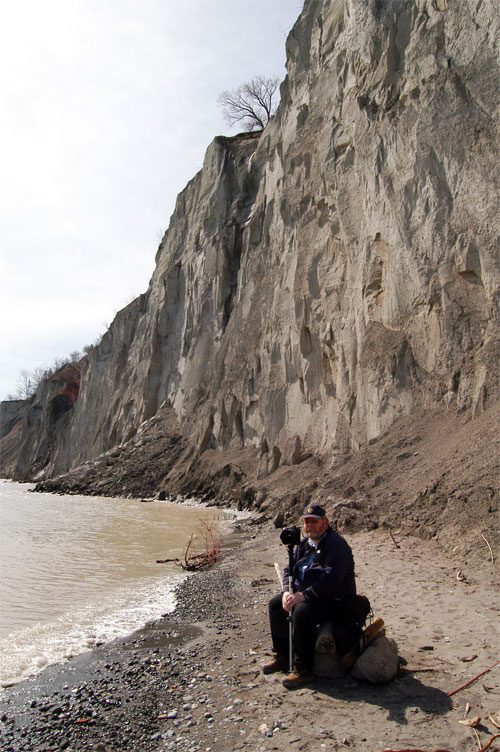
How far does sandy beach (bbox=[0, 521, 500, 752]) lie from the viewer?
326cm

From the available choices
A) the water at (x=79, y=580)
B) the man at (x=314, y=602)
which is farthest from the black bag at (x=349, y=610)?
the water at (x=79, y=580)

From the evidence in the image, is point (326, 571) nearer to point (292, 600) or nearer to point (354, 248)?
point (292, 600)

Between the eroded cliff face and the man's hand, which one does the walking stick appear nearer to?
the man's hand

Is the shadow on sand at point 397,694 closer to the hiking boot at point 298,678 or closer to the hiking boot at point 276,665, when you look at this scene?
the hiking boot at point 298,678

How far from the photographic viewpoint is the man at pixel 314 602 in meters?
3.92

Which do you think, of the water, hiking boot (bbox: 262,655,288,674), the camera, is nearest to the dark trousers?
hiking boot (bbox: 262,655,288,674)

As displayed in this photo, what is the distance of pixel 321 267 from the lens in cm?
1747

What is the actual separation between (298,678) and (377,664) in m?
0.56

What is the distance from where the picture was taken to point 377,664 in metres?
3.74

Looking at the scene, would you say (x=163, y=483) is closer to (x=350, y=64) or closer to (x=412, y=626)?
(x=350, y=64)

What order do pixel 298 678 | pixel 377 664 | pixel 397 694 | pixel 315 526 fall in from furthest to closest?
1. pixel 315 526
2. pixel 298 678
3. pixel 377 664
4. pixel 397 694

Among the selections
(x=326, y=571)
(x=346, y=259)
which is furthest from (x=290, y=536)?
(x=346, y=259)

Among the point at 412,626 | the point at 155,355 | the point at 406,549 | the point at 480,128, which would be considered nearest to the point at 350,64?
the point at 480,128

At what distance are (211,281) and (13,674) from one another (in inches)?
971
